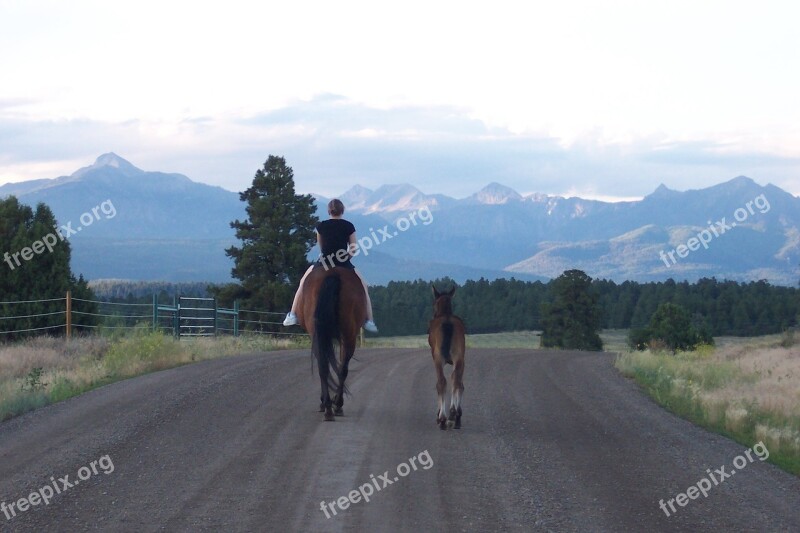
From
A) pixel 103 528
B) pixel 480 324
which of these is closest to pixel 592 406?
pixel 103 528

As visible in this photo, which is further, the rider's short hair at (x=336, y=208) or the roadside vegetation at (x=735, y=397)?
the rider's short hair at (x=336, y=208)

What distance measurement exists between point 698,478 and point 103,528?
18.6 ft

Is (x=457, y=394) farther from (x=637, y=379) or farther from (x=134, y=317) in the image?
(x=134, y=317)

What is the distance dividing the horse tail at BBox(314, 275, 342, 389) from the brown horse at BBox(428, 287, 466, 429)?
1.30m

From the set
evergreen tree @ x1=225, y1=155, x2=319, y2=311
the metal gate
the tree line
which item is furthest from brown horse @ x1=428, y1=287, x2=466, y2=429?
the tree line

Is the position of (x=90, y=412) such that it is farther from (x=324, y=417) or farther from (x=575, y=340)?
(x=575, y=340)

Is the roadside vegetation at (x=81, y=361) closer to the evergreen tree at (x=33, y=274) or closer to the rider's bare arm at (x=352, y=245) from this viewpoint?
the rider's bare arm at (x=352, y=245)

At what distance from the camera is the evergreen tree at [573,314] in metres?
80.7

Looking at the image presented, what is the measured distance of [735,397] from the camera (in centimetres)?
1734

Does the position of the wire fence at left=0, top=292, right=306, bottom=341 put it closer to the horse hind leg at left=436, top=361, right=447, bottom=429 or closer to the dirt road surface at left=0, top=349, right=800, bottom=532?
the dirt road surface at left=0, top=349, right=800, bottom=532

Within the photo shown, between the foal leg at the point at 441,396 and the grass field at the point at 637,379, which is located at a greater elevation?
the foal leg at the point at 441,396

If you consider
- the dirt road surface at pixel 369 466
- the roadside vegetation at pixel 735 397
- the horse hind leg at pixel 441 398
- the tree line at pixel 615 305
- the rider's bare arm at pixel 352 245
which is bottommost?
the tree line at pixel 615 305

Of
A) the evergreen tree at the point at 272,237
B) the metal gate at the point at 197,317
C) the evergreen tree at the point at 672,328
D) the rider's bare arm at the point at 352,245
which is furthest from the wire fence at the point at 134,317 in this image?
the evergreen tree at the point at 672,328

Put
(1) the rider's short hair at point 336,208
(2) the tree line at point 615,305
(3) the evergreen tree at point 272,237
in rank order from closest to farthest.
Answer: (1) the rider's short hair at point 336,208, (3) the evergreen tree at point 272,237, (2) the tree line at point 615,305
